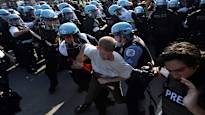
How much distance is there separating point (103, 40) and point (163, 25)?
355 centimetres

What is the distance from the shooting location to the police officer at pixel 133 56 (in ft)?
16.3

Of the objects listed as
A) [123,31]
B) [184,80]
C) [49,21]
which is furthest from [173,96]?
[49,21]

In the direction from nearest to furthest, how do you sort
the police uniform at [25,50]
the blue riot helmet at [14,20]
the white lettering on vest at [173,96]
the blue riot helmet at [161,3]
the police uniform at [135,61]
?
the white lettering on vest at [173,96] < the police uniform at [135,61] < the blue riot helmet at [161,3] < the blue riot helmet at [14,20] < the police uniform at [25,50]

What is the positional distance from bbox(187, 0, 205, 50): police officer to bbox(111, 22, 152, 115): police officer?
306 centimetres

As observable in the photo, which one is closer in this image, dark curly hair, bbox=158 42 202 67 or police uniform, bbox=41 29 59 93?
dark curly hair, bbox=158 42 202 67

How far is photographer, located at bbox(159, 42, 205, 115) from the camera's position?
230 cm

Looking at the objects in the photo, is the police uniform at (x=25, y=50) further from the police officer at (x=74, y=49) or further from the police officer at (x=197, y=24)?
the police officer at (x=197, y=24)

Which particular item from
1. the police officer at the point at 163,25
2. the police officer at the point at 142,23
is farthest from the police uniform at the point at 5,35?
the police officer at the point at 163,25

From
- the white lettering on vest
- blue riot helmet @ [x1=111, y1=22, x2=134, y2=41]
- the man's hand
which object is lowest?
the man's hand

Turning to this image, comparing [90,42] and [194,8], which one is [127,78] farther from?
[194,8]

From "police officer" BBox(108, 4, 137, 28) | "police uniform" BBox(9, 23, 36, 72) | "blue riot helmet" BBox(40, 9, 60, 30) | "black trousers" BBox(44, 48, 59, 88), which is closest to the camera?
"black trousers" BBox(44, 48, 59, 88)

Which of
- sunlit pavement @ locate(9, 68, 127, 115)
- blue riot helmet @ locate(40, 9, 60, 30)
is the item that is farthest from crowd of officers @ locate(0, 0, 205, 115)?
sunlit pavement @ locate(9, 68, 127, 115)

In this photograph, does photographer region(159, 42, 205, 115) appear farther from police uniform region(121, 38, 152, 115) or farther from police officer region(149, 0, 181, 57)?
police officer region(149, 0, 181, 57)

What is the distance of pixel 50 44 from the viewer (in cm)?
751
